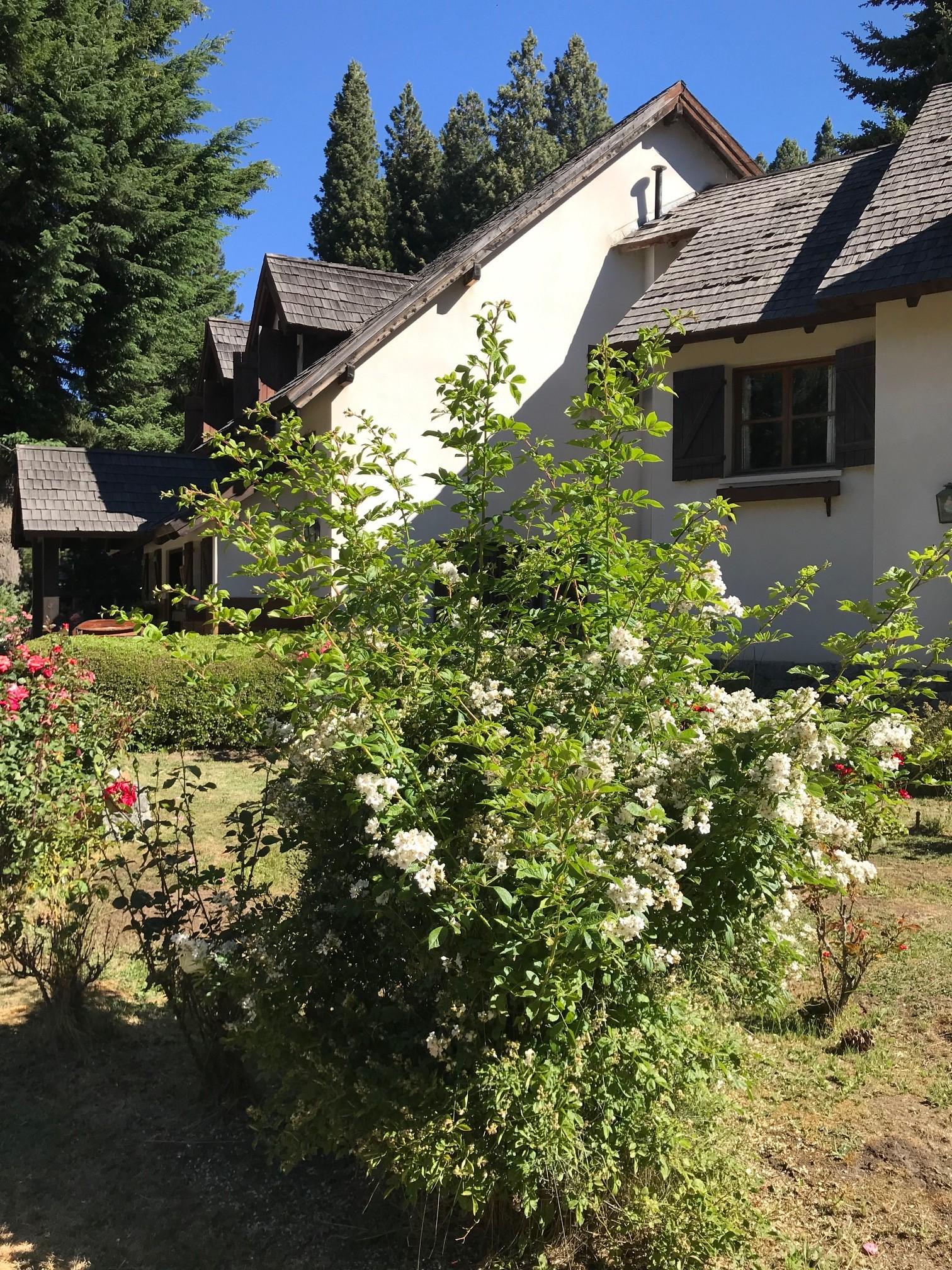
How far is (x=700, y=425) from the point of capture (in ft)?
42.1

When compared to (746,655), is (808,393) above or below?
above

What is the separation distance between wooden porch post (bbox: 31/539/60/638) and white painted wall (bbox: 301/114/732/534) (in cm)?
685

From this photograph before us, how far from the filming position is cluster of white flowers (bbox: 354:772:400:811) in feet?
8.04

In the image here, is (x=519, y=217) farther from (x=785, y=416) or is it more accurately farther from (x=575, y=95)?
(x=575, y=95)

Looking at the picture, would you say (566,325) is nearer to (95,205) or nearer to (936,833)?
(936,833)

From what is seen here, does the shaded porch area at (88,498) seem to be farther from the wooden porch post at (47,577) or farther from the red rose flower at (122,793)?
the red rose flower at (122,793)

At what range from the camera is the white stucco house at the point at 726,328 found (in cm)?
1104

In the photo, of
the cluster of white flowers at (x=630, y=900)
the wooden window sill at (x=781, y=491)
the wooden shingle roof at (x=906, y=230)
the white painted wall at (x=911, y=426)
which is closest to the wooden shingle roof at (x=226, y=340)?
the wooden window sill at (x=781, y=491)

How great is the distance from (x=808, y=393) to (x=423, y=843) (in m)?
11.4

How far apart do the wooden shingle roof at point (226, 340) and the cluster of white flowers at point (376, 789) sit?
18739 millimetres

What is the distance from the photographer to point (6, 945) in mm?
5047

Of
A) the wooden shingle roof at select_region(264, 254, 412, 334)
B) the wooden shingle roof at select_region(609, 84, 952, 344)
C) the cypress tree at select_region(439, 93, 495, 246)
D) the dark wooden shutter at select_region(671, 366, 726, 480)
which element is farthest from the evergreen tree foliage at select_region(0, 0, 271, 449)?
the dark wooden shutter at select_region(671, 366, 726, 480)

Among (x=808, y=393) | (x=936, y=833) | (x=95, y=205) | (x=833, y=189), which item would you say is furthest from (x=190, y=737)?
(x=95, y=205)

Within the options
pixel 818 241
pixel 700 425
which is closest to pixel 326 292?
pixel 700 425
